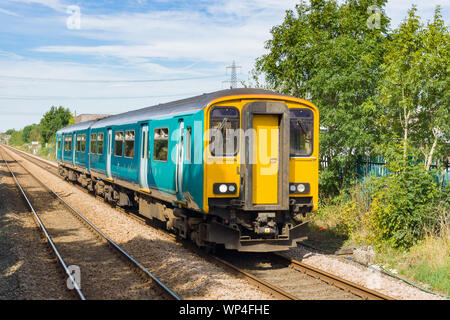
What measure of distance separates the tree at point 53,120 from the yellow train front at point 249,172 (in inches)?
2538

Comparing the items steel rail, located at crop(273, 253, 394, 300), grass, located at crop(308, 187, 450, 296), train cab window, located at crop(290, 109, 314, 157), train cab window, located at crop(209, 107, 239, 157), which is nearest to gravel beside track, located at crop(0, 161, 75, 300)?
train cab window, located at crop(209, 107, 239, 157)

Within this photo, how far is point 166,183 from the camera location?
34.4 ft

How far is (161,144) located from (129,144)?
124 inches

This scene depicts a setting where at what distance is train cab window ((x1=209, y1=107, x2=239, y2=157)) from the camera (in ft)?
28.2

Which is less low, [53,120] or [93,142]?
[53,120]

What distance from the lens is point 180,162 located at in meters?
9.62

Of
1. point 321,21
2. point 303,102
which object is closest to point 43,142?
point 321,21

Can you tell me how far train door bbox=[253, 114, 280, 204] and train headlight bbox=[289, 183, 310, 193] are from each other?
1.39ft

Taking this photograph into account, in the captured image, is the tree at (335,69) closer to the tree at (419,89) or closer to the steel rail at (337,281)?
the tree at (419,89)

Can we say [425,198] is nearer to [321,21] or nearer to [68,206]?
[321,21]

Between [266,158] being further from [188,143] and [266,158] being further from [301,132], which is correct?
[188,143]

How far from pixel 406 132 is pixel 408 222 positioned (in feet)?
6.94

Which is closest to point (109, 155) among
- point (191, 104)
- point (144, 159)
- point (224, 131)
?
point (144, 159)

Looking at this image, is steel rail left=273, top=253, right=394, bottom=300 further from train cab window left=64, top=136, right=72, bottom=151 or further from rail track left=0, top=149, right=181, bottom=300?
train cab window left=64, top=136, right=72, bottom=151
